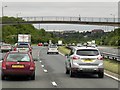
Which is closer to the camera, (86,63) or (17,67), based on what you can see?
(17,67)

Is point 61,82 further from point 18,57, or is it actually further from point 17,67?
point 18,57

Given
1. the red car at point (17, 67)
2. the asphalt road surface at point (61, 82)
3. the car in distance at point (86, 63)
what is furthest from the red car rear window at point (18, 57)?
the car in distance at point (86, 63)

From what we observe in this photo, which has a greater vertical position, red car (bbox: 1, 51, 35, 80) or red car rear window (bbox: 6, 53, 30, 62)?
red car rear window (bbox: 6, 53, 30, 62)

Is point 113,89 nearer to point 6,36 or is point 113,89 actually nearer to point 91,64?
point 91,64

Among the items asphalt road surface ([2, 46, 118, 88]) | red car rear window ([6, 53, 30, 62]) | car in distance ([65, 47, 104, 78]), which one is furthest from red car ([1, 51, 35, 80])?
car in distance ([65, 47, 104, 78])

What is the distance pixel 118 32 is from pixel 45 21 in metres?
43.5

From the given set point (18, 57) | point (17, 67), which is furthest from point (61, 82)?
point (18, 57)

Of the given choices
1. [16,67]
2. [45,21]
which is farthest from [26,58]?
[45,21]

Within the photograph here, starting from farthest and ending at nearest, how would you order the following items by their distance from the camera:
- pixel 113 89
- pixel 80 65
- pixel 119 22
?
pixel 119 22 → pixel 80 65 → pixel 113 89

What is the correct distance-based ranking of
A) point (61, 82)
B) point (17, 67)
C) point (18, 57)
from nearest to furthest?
point (61, 82)
point (17, 67)
point (18, 57)

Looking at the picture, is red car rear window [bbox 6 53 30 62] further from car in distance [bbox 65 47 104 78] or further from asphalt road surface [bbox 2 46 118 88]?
car in distance [bbox 65 47 104 78]

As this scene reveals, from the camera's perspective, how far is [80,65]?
2192 cm

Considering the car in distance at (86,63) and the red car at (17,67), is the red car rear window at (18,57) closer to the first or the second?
the red car at (17,67)

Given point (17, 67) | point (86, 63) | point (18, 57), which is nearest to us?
point (17, 67)
